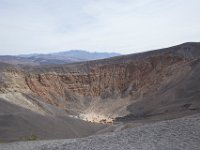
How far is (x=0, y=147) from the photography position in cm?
1888

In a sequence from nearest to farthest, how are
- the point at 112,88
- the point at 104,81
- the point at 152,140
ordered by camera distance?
the point at 152,140, the point at 112,88, the point at 104,81

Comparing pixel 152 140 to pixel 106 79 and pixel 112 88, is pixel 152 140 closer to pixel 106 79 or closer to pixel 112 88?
pixel 112 88

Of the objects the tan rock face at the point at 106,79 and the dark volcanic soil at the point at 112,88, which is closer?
the dark volcanic soil at the point at 112,88

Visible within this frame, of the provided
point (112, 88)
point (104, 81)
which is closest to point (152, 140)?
point (112, 88)

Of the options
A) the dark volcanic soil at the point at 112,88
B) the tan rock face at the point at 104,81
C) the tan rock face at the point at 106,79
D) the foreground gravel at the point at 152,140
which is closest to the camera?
the foreground gravel at the point at 152,140

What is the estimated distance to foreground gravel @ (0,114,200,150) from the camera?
1427 cm

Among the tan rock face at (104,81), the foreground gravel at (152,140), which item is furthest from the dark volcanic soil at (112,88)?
the foreground gravel at (152,140)

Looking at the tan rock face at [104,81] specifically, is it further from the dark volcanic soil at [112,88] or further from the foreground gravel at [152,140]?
the foreground gravel at [152,140]

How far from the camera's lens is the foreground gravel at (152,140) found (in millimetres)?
14273

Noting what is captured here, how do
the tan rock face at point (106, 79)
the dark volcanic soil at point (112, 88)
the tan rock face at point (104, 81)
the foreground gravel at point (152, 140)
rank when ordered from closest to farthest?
the foreground gravel at point (152, 140) → the dark volcanic soil at point (112, 88) → the tan rock face at point (104, 81) → the tan rock face at point (106, 79)

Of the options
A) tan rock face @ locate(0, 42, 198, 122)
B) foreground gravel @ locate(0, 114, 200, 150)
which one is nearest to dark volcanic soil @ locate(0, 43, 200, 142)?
tan rock face @ locate(0, 42, 198, 122)

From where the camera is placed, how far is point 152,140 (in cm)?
1528

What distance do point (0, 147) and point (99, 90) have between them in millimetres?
41586

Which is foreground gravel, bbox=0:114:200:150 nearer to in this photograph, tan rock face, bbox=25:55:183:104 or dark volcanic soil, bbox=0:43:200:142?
dark volcanic soil, bbox=0:43:200:142
